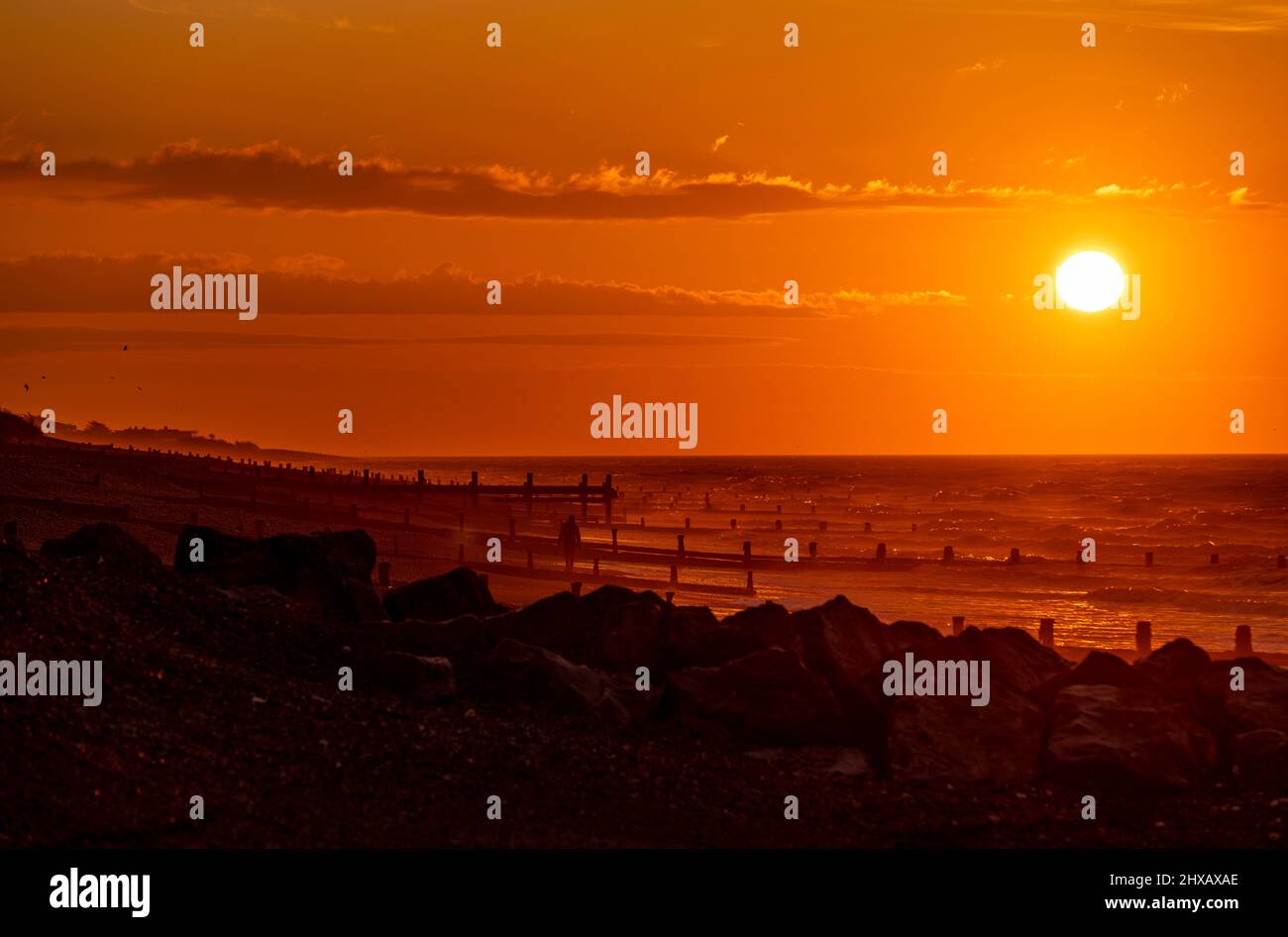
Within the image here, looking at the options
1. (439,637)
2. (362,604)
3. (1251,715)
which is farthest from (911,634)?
(362,604)

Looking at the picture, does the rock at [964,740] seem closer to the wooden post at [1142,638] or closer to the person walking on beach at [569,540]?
the wooden post at [1142,638]

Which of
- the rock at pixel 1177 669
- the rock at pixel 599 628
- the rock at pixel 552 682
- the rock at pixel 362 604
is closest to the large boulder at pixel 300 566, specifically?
the rock at pixel 362 604

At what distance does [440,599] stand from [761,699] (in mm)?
6111

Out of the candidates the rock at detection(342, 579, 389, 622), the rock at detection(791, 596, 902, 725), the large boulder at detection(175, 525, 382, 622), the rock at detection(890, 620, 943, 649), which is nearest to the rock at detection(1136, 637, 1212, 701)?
the rock at detection(890, 620, 943, 649)

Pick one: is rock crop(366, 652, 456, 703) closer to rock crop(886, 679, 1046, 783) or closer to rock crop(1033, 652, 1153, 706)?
rock crop(886, 679, 1046, 783)

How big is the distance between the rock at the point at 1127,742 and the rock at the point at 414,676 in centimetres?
658

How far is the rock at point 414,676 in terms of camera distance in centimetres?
1585

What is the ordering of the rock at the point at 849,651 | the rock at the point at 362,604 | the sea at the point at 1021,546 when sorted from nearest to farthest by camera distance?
the rock at the point at 849,651
the rock at the point at 362,604
the sea at the point at 1021,546

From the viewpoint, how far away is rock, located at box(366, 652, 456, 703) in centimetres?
1585

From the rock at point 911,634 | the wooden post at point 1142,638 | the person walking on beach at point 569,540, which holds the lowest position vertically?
the wooden post at point 1142,638

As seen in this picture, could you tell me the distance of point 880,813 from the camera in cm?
1396

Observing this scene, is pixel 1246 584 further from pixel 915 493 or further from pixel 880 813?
pixel 915 493

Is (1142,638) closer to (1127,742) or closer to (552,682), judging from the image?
(1127,742)

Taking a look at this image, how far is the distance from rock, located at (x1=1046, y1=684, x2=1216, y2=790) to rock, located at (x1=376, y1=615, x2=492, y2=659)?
694 centimetres
